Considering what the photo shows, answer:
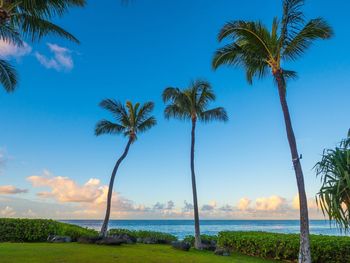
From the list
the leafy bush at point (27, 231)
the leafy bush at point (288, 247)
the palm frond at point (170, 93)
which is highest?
the palm frond at point (170, 93)

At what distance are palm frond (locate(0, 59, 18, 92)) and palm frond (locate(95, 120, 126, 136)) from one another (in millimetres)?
8702

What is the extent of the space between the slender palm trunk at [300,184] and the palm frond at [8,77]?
36.9 feet

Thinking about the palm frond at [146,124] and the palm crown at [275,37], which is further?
the palm frond at [146,124]

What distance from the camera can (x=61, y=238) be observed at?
18.5 m

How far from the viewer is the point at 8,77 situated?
16.1 meters

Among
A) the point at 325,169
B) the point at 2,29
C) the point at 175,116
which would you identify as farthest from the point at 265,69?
the point at 2,29

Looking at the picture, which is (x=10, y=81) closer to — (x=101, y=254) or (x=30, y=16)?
(x=30, y=16)

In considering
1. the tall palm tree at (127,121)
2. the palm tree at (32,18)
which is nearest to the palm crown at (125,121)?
the tall palm tree at (127,121)

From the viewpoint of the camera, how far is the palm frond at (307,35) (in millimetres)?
13297

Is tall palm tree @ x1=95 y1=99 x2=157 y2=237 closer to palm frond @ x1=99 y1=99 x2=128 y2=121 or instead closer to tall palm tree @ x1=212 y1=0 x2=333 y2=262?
palm frond @ x1=99 y1=99 x2=128 y2=121

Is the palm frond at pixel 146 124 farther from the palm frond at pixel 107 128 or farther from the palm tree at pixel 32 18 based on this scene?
the palm tree at pixel 32 18

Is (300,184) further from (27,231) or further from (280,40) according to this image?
(27,231)

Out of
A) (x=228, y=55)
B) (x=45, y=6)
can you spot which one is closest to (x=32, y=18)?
(x=45, y=6)

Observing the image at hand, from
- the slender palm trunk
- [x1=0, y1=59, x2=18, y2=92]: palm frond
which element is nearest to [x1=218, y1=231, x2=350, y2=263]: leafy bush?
the slender palm trunk
